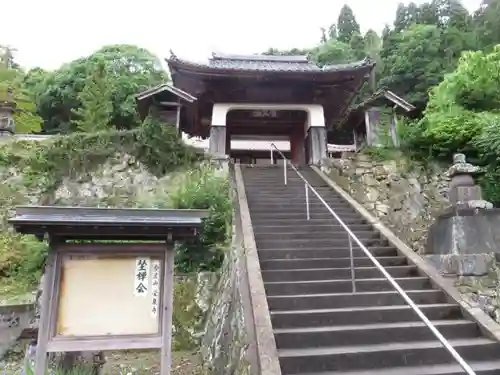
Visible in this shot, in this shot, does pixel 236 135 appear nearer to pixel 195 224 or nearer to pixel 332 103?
pixel 332 103

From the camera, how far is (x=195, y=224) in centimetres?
434

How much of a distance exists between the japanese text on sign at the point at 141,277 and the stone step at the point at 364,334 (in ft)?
4.89

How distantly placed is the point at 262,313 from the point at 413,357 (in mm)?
1590

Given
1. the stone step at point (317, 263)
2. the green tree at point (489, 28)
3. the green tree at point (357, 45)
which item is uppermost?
the green tree at point (357, 45)

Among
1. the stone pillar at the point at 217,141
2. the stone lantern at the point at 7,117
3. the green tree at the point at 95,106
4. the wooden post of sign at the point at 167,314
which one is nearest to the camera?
the wooden post of sign at the point at 167,314

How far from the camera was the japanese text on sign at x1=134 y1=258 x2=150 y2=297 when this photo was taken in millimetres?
4191

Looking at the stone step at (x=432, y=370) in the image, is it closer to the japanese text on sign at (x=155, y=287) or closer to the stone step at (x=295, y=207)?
the japanese text on sign at (x=155, y=287)

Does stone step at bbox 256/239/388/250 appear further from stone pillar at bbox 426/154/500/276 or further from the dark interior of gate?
the dark interior of gate

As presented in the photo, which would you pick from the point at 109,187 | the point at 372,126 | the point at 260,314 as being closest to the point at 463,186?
the point at 260,314

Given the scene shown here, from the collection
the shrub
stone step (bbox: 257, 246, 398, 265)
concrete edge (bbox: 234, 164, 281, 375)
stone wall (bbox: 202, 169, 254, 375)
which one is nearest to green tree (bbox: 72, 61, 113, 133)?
the shrub

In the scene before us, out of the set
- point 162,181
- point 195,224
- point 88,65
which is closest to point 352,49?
point 88,65

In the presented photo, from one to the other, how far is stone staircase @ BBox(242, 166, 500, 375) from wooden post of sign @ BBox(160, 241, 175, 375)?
3.77 ft

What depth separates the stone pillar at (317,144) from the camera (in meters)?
14.1

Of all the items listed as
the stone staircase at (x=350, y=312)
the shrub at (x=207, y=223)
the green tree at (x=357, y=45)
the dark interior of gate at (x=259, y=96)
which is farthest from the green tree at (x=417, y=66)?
the stone staircase at (x=350, y=312)
